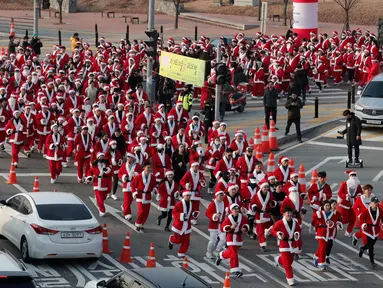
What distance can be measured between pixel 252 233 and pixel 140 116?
24.5 ft

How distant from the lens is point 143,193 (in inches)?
994

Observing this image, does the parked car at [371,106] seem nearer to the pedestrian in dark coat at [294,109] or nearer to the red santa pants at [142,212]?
the pedestrian in dark coat at [294,109]

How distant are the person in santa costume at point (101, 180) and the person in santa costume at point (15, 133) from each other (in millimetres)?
4760

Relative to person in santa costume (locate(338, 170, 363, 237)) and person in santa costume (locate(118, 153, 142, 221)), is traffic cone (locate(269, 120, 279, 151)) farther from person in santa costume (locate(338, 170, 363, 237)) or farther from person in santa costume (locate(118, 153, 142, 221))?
person in santa costume (locate(118, 153, 142, 221))

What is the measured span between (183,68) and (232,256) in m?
13.3

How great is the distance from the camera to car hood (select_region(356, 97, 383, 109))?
120 feet

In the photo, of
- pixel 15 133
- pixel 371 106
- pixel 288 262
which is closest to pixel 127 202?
pixel 288 262

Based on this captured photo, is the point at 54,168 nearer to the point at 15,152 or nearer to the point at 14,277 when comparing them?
the point at 15,152

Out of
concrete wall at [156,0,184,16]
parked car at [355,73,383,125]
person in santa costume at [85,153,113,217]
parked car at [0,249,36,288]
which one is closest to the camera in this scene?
parked car at [0,249,36,288]

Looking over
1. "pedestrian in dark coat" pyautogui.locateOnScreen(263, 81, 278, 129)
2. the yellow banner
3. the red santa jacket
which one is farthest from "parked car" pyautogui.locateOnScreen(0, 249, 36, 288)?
"pedestrian in dark coat" pyautogui.locateOnScreen(263, 81, 278, 129)

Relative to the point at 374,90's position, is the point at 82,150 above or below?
below

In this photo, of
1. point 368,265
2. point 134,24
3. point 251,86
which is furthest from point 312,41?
point 368,265

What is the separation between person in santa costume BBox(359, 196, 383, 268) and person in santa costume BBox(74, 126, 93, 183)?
318 inches

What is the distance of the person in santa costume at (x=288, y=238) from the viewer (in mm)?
22019
